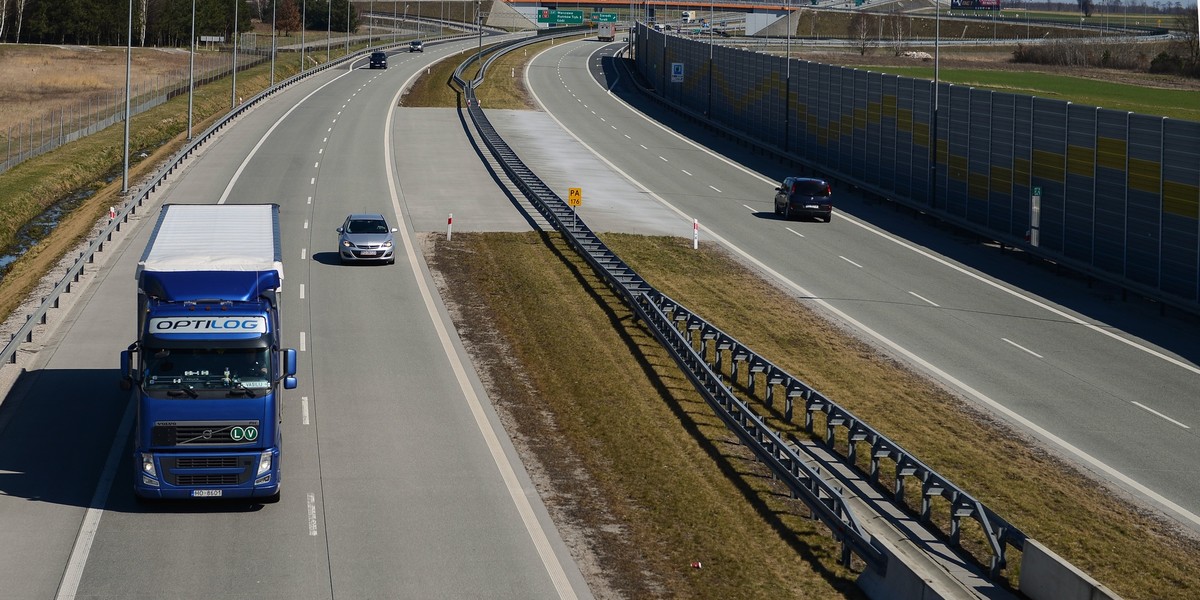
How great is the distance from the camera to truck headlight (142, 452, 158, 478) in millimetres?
18797

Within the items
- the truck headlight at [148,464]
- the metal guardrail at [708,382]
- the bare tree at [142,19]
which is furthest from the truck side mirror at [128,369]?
the bare tree at [142,19]

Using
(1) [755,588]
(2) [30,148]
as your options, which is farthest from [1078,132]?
(2) [30,148]

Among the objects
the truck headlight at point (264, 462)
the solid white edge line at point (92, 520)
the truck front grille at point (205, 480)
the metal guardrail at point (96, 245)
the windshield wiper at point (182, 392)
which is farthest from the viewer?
the metal guardrail at point (96, 245)

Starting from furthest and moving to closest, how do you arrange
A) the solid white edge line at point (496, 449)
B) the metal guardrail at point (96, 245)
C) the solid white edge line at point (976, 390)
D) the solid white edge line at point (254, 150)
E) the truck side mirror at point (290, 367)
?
the solid white edge line at point (254, 150) → the metal guardrail at point (96, 245) → the solid white edge line at point (976, 390) → the truck side mirror at point (290, 367) → the solid white edge line at point (496, 449)

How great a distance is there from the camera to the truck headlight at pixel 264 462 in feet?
62.6

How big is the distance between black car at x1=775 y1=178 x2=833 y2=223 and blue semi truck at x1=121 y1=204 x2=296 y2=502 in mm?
35058

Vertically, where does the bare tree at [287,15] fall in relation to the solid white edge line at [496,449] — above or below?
above

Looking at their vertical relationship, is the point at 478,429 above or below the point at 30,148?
below

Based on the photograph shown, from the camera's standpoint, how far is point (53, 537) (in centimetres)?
1853

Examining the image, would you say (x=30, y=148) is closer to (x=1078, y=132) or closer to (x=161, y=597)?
(x=1078, y=132)

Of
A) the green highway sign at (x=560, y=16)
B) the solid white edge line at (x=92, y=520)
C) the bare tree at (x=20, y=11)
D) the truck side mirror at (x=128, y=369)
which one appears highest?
the green highway sign at (x=560, y=16)

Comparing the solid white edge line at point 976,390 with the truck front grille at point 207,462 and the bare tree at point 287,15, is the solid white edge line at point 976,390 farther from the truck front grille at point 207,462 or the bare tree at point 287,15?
the bare tree at point 287,15

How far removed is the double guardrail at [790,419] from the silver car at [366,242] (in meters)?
6.33

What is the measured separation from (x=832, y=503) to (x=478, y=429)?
26.1ft
